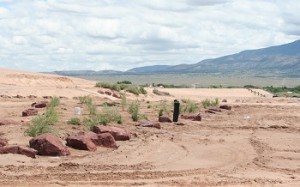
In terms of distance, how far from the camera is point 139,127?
852 inches

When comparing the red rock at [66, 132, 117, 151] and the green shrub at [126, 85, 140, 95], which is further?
the green shrub at [126, 85, 140, 95]

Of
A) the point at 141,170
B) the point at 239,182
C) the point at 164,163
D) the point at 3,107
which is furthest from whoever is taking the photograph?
the point at 3,107

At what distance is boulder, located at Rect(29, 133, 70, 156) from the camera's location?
48.8 ft

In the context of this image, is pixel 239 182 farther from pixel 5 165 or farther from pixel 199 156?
pixel 5 165

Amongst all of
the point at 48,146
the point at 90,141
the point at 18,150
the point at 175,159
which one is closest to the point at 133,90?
the point at 90,141

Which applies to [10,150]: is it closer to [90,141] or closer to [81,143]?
[81,143]

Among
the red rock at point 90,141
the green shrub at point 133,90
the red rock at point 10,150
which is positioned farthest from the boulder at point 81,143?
the green shrub at point 133,90

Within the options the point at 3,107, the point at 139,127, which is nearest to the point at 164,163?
the point at 139,127

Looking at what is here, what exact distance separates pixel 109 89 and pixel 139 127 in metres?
27.6

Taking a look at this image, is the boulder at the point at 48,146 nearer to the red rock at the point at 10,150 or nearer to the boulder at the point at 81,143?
the red rock at the point at 10,150

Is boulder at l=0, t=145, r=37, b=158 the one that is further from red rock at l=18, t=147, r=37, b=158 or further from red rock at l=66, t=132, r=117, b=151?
red rock at l=66, t=132, r=117, b=151

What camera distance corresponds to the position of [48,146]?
14.9 meters

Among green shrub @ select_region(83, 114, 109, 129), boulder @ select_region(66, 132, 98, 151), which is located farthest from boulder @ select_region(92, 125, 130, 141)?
boulder @ select_region(66, 132, 98, 151)

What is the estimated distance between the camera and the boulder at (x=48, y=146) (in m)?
14.9
